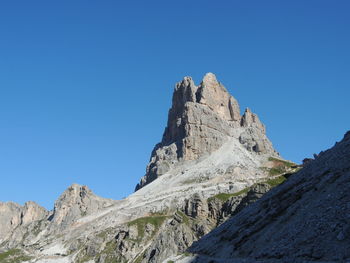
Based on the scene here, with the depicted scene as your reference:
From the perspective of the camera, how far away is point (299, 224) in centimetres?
4262

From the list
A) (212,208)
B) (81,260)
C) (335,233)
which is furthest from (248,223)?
(81,260)

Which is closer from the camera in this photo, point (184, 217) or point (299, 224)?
point (299, 224)

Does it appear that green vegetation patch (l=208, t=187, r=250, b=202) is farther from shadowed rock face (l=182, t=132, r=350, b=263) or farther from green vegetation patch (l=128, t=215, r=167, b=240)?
shadowed rock face (l=182, t=132, r=350, b=263)

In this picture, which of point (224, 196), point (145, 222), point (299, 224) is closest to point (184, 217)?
point (145, 222)

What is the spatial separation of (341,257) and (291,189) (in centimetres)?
2634

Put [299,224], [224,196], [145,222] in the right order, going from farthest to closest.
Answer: [224,196] → [145,222] → [299,224]

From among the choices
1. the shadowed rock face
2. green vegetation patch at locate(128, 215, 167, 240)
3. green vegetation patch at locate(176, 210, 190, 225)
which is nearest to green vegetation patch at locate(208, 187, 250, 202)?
green vegetation patch at locate(176, 210, 190, 225)

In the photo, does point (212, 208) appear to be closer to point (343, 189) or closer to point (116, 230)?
point (116, 230)

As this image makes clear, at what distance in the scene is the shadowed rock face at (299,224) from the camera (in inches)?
1426

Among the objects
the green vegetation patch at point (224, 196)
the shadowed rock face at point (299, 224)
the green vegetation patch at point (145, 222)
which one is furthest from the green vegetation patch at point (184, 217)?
the shadowed rock face at point (299, 224)

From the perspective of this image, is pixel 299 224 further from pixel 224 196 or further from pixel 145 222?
pixel 145 222

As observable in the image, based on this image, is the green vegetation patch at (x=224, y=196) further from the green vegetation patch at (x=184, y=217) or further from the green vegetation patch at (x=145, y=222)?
the green vegetation patch at (x=145, y=222)

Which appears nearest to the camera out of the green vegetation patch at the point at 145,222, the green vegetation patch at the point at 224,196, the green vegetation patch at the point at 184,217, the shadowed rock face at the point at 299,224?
the shadowed rock face at the point at 299,224

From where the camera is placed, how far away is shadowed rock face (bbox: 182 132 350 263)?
36.2 meters
